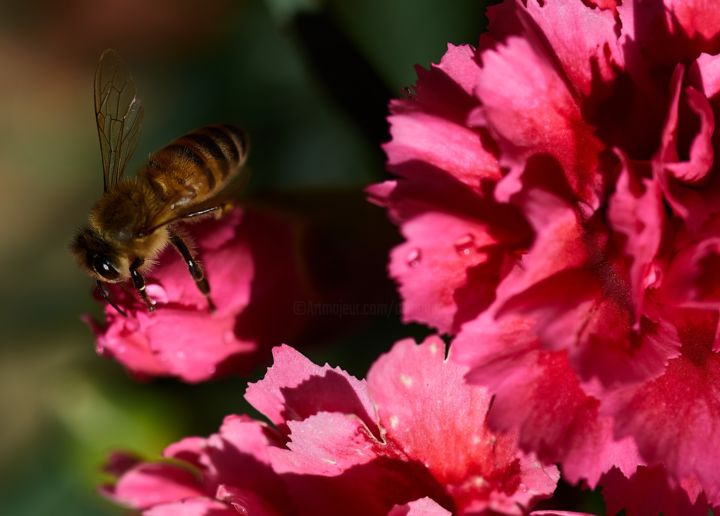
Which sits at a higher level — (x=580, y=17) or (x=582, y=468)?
(x=580, y=17)

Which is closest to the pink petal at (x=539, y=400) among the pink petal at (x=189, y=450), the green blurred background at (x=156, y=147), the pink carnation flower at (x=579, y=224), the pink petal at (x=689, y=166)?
the pink carnation flower at (x=579, y=224)

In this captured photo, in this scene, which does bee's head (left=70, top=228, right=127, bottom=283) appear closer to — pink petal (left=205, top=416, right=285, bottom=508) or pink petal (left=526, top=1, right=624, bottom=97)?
pink petal (left=205, top=416, right=285, bottom=508)

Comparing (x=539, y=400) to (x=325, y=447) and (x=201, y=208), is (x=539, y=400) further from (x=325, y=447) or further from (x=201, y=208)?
(x=201, y=208)

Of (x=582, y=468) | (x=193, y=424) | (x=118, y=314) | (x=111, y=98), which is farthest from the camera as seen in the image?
(x=193, y=424)

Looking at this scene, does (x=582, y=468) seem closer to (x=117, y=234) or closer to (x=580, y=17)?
(x=580, y=17)

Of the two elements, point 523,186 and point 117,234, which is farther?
point 117,234

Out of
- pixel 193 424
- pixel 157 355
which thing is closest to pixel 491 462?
pixel 157 355

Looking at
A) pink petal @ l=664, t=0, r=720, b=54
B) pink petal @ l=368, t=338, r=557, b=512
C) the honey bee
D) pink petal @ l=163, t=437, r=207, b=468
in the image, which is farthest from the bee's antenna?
pink petal @ l=664, t=0, r=720, b=54

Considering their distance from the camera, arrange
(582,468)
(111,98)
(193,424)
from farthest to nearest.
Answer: (193,424) < (111,98) < (582,468)
